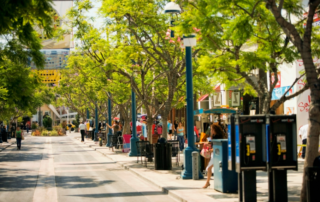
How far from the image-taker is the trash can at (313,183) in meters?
7.51

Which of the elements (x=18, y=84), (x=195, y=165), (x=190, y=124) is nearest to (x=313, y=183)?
(x=195, y=165)

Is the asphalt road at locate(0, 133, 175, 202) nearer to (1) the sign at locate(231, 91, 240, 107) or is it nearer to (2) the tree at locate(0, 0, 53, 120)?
(2) the tree at locate(0, 0, 53, 120)

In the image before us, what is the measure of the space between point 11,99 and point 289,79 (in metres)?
15.3

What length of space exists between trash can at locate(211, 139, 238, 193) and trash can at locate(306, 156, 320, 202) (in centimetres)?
362

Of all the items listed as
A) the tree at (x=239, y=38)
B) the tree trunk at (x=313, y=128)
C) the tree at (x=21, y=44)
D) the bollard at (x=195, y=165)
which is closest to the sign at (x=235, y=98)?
the tree at (x=21, y=44)

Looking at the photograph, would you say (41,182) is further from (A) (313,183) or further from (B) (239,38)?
(A) (313,183)

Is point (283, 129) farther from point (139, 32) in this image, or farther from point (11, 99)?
point (11, 99)

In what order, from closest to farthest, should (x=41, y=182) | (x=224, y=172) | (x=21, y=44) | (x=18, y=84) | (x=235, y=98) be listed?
(x=224, y=172)
(x=41, y=182)
(x=21, y=44)
(x=18, y=84)
(x=235, y=98)

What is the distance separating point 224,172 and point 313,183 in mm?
3721

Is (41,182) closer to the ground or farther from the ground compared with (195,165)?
closer to the ground

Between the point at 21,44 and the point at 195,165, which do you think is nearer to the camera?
the point at 195,165

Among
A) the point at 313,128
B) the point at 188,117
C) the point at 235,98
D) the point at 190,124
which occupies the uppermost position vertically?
the point at 235,98

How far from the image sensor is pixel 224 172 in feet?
36.4

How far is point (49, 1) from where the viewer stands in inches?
328
